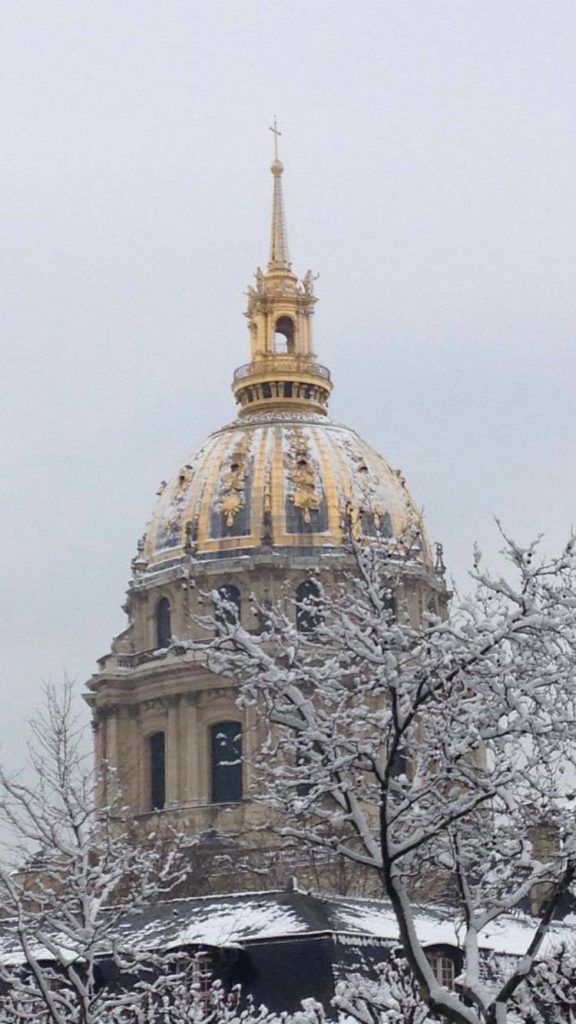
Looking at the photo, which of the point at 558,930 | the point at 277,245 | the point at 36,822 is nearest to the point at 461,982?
the point at 36,822

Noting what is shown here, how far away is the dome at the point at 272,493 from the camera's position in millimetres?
116062

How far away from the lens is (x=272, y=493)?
386 ft

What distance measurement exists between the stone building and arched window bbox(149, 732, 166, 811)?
10 cm

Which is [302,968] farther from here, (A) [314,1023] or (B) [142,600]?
(B) [142,600]

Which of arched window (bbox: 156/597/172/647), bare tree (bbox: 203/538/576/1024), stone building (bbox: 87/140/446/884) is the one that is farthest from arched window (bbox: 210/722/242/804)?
bare tree (bbox: 203/538/576/1024)

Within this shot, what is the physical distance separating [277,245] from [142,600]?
2472cm

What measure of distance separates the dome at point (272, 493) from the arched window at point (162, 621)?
1997 mm

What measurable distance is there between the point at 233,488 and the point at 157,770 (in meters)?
14.9

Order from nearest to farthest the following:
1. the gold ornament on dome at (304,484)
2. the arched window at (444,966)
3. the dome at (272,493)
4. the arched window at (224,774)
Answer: the arched window at (444,966)
the arched window at (224,774)
the dome at (272,493)
the gold ornament on dome at (304,484)

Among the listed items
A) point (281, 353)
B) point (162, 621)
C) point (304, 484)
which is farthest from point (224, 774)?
point (281, 353)

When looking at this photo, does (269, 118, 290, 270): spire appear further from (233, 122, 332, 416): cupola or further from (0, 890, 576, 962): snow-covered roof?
(0, 890, 576, 962): snow-covered roof

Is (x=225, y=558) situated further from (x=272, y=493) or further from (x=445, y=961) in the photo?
(x=445, y=961)

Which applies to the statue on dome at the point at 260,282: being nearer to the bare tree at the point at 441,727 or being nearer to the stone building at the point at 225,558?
the stone building at the point at 225,558

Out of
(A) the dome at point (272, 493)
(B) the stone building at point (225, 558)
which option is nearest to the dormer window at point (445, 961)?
(B) the stone building at point (225, 558)
